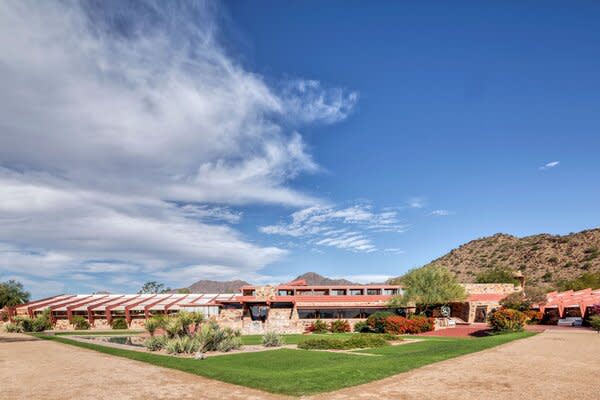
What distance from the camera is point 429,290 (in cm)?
4353

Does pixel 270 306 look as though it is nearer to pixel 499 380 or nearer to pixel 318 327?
pixel 318 327

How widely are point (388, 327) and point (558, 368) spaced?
1984 cm

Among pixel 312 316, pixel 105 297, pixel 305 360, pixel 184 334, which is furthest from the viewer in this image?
pixel 105 297

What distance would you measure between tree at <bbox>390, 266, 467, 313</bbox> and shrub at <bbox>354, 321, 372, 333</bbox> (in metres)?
7.27

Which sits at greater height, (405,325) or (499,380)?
(499,380)

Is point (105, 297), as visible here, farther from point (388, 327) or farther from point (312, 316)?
point (388, 327)

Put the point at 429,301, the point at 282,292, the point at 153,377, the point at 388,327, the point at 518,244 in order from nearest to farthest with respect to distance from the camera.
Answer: the point at 153,377, the point at 388,327, the point at 429,301, the point at 282,292, the point at 518,244

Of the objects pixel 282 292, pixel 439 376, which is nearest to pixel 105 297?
pixel 282 292

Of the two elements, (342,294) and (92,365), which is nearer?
(92,365)

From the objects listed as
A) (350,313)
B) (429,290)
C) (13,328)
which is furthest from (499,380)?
(13,328)

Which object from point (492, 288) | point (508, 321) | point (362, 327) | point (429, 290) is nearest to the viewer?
point (508, 321)

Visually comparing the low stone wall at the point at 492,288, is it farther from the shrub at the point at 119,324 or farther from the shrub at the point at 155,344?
the shrub at the point at 119,324

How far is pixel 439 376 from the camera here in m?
12.7

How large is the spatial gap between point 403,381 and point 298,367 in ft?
17.5
